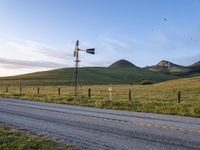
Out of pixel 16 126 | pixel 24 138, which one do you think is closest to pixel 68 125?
pixel 16 126

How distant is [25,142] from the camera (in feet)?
33.3

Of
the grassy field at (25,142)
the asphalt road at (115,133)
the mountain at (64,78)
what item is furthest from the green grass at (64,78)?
the grassy field at (25,142)

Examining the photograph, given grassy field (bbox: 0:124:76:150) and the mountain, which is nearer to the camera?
grassy field (bbox: 0:124:76:150)

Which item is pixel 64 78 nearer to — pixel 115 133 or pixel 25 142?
pixel 115 133

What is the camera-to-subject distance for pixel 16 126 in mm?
13742

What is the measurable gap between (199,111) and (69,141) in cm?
1077

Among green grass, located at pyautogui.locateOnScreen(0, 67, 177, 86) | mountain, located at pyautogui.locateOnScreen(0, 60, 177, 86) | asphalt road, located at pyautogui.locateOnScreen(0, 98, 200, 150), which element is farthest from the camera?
green grass, located at pyautogui.locateOnScreen(0, 67, 177, 86)

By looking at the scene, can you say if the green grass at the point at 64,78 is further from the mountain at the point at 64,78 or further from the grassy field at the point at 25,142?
the grassy field at the point at 25,142

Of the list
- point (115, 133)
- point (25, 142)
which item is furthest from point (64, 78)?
point (25, 142)

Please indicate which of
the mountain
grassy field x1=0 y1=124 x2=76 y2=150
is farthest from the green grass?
grassy field x1=0 y1=124 x2=76 y2=150

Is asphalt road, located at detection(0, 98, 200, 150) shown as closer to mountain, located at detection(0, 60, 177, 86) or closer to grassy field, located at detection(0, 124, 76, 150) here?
grassy field, located at detection(0, 124, 76, 150)

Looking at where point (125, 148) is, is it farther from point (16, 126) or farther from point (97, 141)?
point (16, 126)

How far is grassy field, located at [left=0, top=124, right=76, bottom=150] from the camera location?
9.46 metres

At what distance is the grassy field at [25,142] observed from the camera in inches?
372
